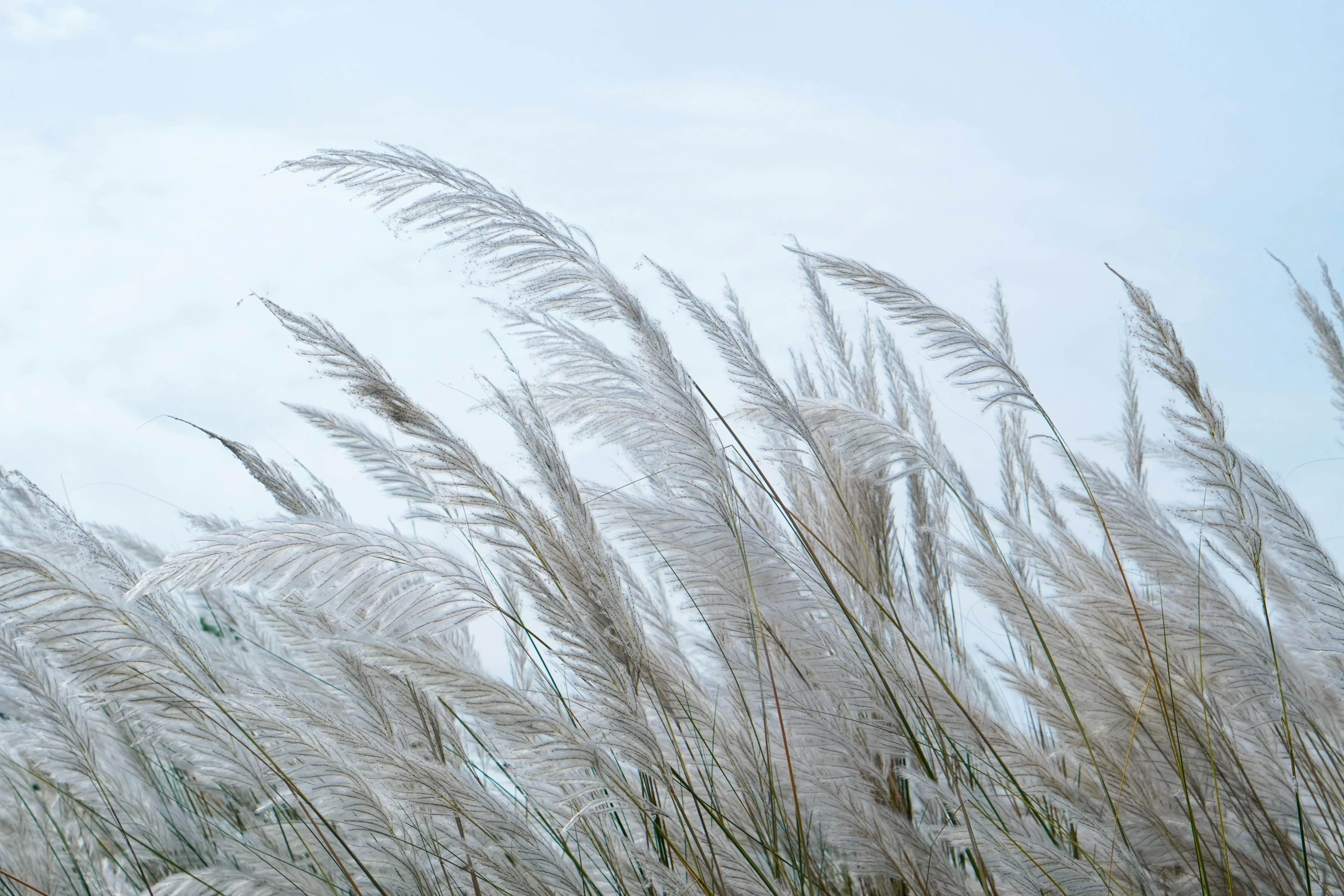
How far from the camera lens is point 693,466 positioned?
1.68m

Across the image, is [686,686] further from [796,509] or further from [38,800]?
[38,800]

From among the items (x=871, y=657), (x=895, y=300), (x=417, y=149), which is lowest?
(x=871, y=657)

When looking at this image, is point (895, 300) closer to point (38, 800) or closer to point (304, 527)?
point (304, 527)

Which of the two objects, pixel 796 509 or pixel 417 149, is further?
pixel 796 509

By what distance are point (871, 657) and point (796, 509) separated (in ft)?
2.82

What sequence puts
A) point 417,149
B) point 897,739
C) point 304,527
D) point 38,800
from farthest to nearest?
point 38,800
point 897,739
point 417,149
point 304,527

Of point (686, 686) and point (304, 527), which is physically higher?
point (304, 527)

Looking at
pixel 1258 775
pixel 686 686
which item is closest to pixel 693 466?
pixel 686 686

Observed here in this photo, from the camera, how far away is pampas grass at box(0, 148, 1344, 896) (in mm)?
1467

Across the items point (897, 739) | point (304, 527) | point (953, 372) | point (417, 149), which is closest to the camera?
point (304, 527)

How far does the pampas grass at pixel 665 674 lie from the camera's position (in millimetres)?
1467

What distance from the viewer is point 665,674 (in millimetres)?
1786

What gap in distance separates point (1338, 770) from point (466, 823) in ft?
5.96

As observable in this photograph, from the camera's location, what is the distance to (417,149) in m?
1.64
